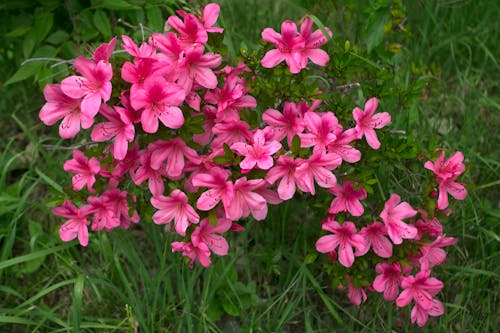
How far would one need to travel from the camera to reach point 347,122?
2.01 m

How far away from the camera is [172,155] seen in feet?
5.82

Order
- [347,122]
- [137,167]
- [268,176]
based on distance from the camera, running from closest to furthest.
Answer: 1. [268,176]
2. [137,167]
3. [347,122]

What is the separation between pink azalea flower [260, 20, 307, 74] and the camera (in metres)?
1.84

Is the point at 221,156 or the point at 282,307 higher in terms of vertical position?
the point at 221,156

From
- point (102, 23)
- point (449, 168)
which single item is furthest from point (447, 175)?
point (102, 23)

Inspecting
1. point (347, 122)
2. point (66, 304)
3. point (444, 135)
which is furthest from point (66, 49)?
point (444, 135)

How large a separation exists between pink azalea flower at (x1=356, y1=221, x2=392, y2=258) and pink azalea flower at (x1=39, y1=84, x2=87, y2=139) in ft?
2.76

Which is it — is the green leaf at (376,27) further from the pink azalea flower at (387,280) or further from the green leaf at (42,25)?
the green leaf at (42,25)

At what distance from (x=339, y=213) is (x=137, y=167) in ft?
1.97

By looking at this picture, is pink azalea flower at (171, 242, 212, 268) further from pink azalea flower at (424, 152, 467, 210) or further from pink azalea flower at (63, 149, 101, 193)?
pink azalea flower at (424, 152, 467, 210)

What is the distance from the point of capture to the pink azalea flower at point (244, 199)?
167 cm

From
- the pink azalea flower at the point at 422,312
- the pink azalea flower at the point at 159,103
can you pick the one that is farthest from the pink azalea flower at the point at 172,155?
the pink azalea flower at the point at 422,312

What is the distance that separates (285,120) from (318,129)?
0.42 ft

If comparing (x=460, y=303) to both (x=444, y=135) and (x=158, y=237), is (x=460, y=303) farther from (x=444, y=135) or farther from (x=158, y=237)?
(x=158, y=237)
